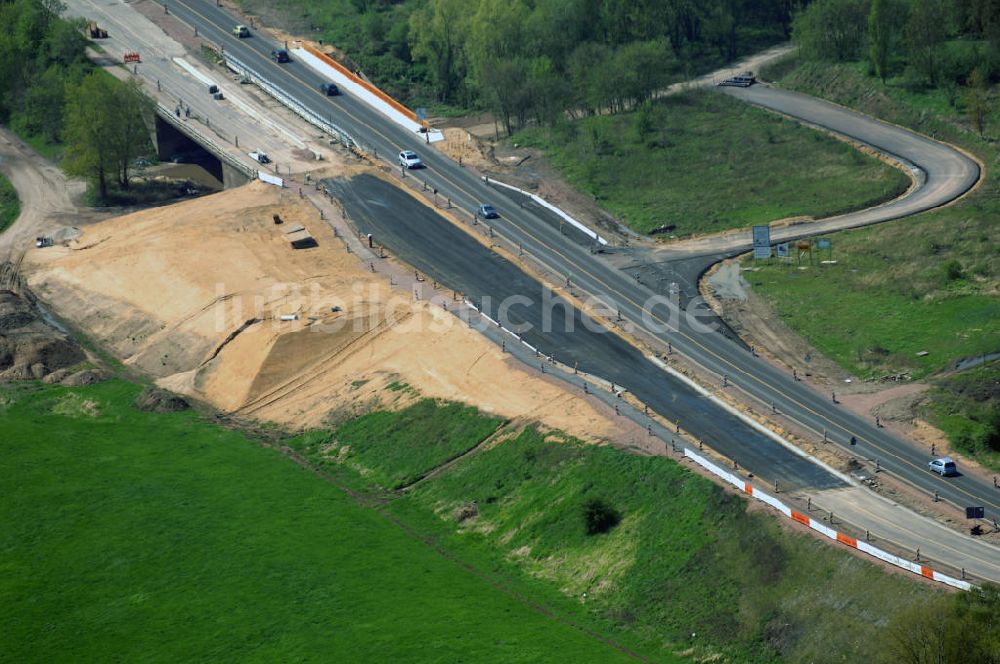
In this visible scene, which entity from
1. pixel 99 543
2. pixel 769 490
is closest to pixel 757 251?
pixel 769 490

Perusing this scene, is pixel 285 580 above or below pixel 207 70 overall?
below

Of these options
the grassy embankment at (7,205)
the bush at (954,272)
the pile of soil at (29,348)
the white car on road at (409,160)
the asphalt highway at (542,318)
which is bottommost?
the pile of soil at (29,348)

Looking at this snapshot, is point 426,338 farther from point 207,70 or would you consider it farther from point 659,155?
point 207,70

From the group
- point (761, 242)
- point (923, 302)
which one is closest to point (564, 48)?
point (761, 242)

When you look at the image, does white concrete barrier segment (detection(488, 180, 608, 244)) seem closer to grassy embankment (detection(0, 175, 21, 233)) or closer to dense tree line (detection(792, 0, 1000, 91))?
dense tree line (detection(792, 0, 1000, 91))

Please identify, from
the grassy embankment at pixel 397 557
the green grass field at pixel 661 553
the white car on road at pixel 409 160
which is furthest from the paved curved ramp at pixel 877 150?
the grassy embankment at pixel 397 557

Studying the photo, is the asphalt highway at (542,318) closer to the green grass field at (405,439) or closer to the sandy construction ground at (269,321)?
the sandy construction ground at (269,321)

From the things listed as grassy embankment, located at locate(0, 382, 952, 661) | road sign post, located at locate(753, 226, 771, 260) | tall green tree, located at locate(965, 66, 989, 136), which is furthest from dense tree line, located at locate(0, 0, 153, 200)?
tall green tree, located at locate(965, 66, 989, 136)
